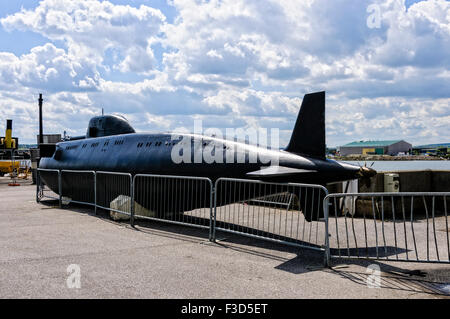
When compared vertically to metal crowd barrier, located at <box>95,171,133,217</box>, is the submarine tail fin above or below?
above

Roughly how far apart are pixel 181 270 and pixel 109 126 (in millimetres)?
10465

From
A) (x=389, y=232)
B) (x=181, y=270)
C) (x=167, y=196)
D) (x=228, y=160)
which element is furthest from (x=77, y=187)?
(x=389, y=232)

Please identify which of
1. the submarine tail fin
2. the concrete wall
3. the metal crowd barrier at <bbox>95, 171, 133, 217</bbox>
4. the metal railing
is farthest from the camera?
the concrete wall

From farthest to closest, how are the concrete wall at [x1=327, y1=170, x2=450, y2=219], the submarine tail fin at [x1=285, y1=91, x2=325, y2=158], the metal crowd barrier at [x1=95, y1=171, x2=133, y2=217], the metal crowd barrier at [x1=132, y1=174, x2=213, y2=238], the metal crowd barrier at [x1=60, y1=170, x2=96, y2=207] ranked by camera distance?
the metal crowd barrier at [x1=60, y1=170, x2=96, y2=207], the concrete wall at [x1=327, y1=170, x2=450, y2=219], the metal crowd barrier at [x1=95, y1=171, x2=133, y2=217], the metal crowd barrier at [x1=132, y1=174, x2=213, y2=238], the submarine tail fin at [x1=285, y1=91, x2=325, y2=158]

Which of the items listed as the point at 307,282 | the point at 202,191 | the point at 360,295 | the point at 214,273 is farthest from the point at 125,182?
the point at 360,295

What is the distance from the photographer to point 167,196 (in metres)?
10.9

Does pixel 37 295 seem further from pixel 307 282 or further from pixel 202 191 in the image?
pixel 202 191

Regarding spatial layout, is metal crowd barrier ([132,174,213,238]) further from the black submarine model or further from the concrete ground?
the concrete ground

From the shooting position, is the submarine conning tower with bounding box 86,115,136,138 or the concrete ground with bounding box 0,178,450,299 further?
the submarine conning tower with bounding box 86,115,136,138

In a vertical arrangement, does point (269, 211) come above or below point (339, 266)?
above

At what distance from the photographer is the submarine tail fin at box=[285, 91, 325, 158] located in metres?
8.73

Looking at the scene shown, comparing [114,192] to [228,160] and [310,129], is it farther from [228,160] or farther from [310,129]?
[310,129]

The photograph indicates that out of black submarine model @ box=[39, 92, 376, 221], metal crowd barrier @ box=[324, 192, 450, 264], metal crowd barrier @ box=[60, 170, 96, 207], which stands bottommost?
metal crowd barrier @ box=[324, 192, 450, 264]

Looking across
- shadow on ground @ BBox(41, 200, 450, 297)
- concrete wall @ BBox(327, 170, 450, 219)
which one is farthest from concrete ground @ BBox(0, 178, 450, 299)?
concrete wall @ BBox(327, 170, 450, 219)
